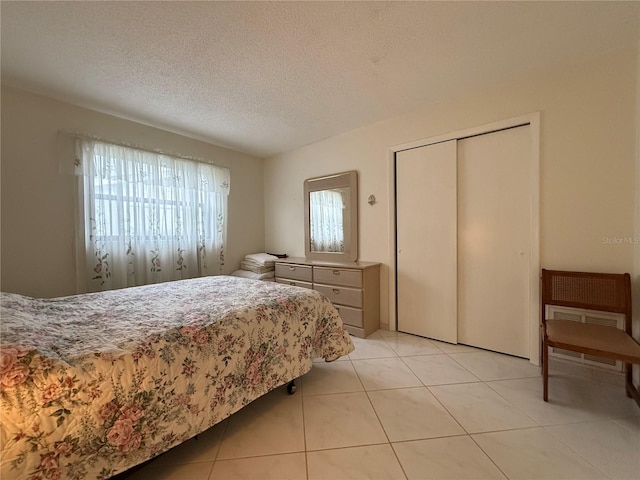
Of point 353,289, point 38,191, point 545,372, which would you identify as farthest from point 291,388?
point 38,191

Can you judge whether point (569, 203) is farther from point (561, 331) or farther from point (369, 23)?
point (369, 23)

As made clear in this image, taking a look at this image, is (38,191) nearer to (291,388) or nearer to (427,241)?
(291,388)

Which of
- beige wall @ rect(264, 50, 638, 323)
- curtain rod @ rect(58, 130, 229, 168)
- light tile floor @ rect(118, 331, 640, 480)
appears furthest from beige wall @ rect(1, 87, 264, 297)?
beige wall @ rect(264, 50, 638, 323)

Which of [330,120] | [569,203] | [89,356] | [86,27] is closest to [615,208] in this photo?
[569,203]

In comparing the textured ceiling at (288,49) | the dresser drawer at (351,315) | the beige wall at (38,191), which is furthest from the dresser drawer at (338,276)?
the beige wall at (38,191)

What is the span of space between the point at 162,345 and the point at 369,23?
202 centimetres

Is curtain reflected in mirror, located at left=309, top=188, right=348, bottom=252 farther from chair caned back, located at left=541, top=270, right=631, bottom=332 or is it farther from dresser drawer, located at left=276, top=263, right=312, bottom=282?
chair caned back, located at left=541, top=270, right=631, bottom=332

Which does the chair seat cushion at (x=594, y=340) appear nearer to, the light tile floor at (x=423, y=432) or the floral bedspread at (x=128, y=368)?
the light tile floor at (x=423, y=432)

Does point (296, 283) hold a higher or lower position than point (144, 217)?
lower

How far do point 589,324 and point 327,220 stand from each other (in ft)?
8.26

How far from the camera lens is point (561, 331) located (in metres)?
1.65

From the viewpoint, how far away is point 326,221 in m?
3.32

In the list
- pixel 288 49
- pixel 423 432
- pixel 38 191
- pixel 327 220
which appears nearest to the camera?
pixel 423 432

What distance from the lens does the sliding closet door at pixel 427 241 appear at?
8.13ft
